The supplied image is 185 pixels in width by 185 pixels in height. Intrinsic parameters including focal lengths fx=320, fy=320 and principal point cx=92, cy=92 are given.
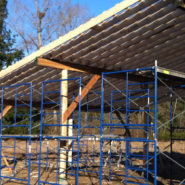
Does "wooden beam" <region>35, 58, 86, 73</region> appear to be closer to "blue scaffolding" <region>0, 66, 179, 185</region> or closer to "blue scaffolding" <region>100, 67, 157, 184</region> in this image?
"blue scaffolding" <region>0, 66, 179, 185</region>

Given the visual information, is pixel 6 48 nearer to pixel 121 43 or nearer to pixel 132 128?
pixel 132 128

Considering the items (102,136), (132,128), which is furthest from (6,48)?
(102,136)

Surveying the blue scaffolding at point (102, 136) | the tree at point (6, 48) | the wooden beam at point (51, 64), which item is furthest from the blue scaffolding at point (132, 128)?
the tree at point (6, 48)

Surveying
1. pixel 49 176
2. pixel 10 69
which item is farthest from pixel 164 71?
pixel 49 176

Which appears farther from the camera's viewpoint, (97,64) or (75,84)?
(75,84)

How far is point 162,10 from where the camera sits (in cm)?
659

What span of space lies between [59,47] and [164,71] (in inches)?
114

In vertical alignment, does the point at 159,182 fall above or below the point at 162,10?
below

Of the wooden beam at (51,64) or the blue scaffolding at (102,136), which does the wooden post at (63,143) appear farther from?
the wooden beam at (51,64)

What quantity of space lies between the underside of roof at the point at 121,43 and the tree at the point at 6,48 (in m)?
18.2

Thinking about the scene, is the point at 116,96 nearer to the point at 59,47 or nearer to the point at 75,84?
the point at 75,84

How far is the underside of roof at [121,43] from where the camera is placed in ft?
22.2

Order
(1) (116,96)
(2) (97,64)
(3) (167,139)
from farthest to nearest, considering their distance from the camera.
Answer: (3) (167,139)
(1) (116,96)
(2) (97,64)

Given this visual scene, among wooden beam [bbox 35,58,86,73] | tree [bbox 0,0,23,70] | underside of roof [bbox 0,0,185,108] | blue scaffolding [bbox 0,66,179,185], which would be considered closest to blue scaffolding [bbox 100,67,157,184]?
blue scaffolding [bbox 0,66,179,185]
